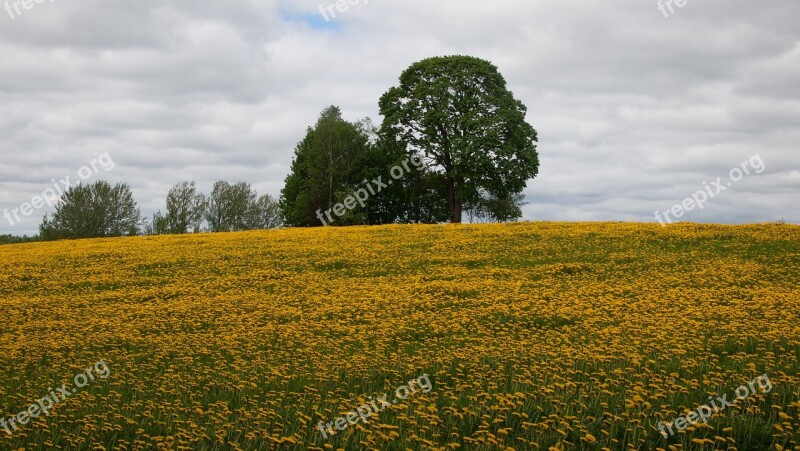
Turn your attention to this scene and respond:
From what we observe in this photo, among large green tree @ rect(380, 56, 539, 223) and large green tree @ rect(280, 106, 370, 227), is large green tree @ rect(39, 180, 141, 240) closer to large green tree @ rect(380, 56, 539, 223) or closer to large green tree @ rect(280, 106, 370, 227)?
large green tree @ rect(280, 106, 370, 227)

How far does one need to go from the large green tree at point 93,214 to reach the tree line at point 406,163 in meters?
0.12

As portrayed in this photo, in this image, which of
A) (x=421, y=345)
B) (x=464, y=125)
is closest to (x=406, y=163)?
(x=464, y=125)

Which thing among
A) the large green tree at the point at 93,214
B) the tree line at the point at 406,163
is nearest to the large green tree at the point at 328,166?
the tree line at the point at 406,163

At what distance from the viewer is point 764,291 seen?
2081 centimetres

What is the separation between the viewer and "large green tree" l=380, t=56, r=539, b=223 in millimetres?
54688

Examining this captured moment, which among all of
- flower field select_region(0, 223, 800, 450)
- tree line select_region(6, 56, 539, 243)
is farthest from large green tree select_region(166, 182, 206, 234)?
flower field select_region(0, 223, 800, 450)

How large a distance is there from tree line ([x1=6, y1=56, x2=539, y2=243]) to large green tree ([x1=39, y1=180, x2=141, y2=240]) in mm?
121

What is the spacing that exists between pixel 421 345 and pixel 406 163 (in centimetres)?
4476

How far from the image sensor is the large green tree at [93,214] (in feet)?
267

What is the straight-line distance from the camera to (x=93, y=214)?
269 feet

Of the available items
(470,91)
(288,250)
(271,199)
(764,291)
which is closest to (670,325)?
(764,291)

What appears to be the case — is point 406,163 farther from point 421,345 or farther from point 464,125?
point 421,345

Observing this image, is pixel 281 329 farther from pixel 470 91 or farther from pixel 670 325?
pixel 470 91

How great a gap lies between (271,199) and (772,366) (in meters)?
92.0
